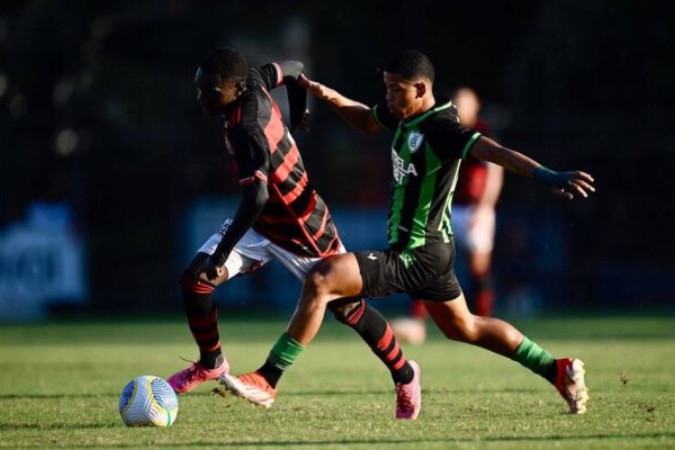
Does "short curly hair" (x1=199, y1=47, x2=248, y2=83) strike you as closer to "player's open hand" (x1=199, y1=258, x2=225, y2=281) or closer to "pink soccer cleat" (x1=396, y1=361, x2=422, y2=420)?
"player's open hand" (x1=199, y1=258, x2=225, y2=281)

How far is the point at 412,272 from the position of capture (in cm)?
729

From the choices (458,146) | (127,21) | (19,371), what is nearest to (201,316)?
(458,146)

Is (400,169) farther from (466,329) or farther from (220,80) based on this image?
(220,80)

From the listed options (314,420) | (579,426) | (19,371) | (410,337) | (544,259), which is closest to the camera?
(579,426)

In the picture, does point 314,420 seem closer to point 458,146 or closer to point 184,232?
point 458,146

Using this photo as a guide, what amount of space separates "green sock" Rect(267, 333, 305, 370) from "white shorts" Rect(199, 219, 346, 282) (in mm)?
641

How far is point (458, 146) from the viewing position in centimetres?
702

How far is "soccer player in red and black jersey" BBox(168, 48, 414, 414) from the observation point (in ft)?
23.9

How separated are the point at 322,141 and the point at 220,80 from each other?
1470 centimetres

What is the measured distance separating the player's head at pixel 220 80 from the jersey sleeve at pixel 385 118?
2.87 ft

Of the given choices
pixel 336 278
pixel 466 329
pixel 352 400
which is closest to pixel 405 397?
pixel 466 329

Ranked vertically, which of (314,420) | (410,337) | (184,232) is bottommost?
(184,232)

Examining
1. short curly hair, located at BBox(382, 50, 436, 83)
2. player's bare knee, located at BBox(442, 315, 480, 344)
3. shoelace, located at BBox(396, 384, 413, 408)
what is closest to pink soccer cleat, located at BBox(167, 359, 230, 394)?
shoelace, located at BBox(396, 384, 413, 408)

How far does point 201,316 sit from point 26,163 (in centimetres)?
1466
